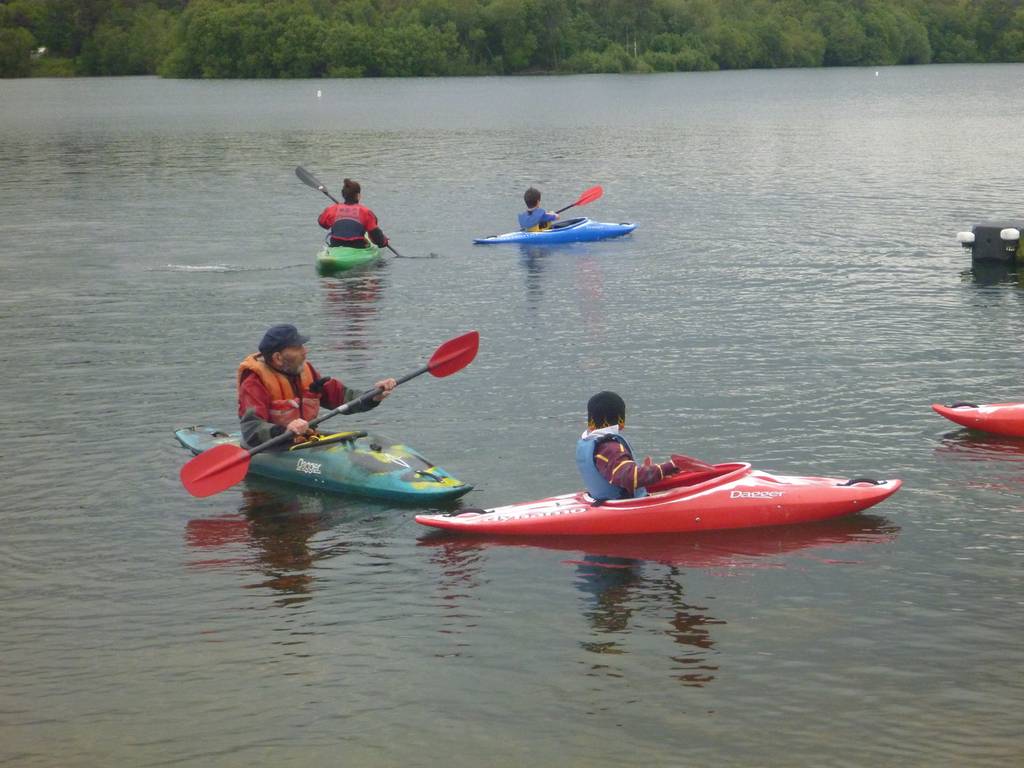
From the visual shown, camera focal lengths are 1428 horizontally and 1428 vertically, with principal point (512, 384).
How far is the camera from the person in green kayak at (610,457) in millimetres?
12156

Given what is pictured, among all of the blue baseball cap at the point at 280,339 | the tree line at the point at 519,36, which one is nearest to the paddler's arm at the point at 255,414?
the blue baseball cap at the point at 280,339

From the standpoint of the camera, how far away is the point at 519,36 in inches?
5295

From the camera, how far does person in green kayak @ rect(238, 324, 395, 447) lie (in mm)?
13641

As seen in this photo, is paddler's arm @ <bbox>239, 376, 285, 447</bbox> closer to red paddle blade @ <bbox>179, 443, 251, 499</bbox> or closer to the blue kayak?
red paddle blade @ <bbox>179, 443, 251, 499</bbox>

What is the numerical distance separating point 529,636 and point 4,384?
1100 centimetres

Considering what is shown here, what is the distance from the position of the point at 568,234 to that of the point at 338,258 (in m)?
5.78

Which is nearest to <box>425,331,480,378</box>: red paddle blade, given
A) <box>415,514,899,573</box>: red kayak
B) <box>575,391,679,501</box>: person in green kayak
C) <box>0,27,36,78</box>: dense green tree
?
<box>415,514,899,573</box>: red kayak

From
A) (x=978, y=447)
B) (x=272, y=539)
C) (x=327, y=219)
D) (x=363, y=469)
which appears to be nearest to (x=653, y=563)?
(x=363, y=469)

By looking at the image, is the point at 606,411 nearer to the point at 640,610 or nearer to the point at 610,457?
the point at 610,457

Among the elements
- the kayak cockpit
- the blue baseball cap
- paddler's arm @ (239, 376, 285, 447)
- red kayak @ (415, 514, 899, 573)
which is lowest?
red kayak @ (415, 514, 899, 573)

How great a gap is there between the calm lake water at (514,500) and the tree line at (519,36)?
98622mm

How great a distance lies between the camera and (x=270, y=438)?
45.3ft

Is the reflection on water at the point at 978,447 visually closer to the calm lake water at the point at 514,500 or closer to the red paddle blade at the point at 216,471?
the calm lake water at the point at 514,500

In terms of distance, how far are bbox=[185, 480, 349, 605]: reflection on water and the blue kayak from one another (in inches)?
663
